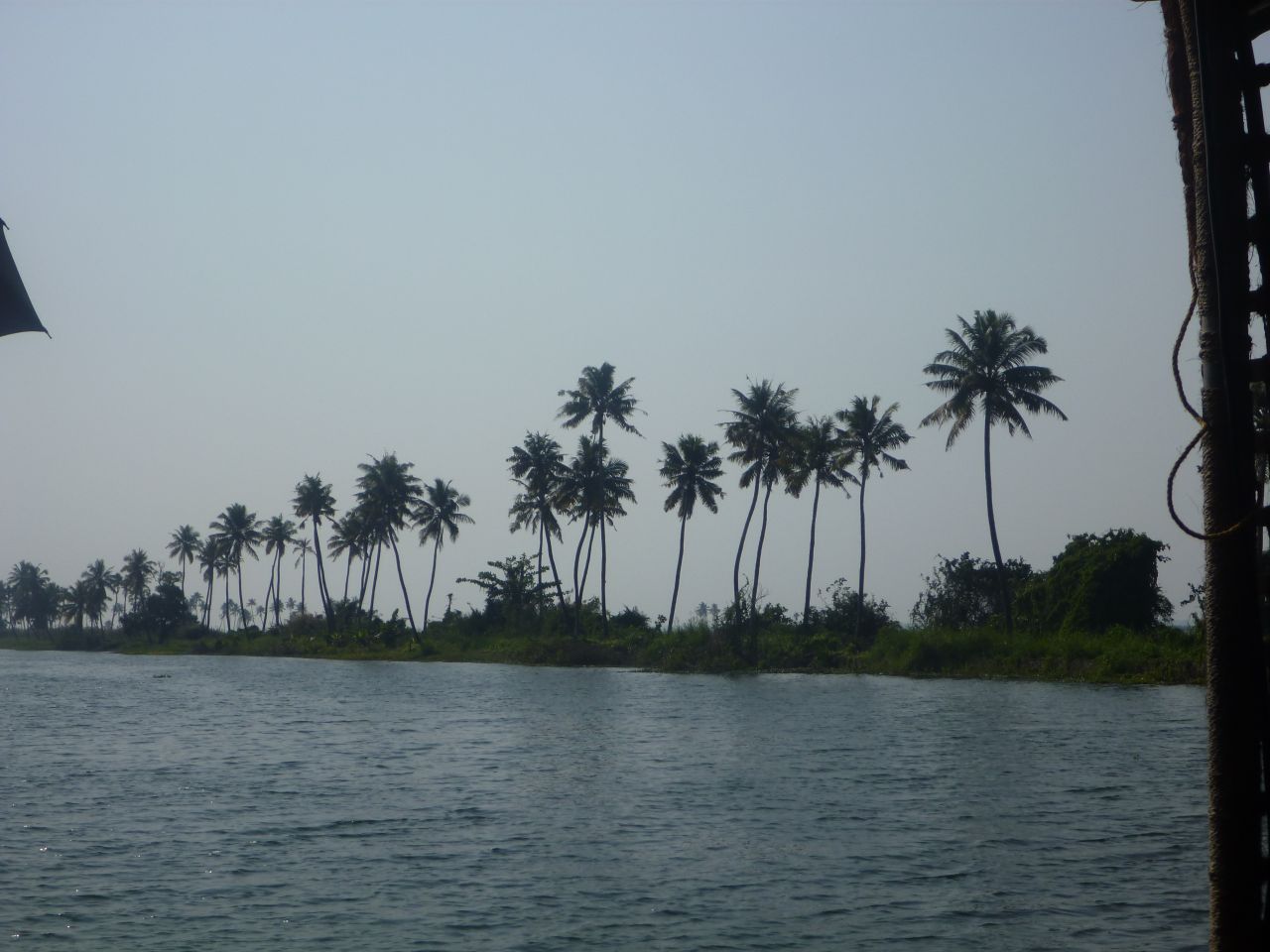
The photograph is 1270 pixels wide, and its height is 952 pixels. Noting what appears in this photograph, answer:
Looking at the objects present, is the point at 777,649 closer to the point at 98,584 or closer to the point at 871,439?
the point at 871,439

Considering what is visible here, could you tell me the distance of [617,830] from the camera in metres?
20.8

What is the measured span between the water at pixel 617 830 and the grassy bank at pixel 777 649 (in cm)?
Answer: 1127

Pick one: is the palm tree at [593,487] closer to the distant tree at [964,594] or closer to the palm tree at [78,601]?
the distant tree at [964,594]

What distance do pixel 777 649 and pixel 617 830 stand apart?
50.6 meters

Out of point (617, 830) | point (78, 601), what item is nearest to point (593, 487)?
point (617, 830)

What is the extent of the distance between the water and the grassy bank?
1127cm

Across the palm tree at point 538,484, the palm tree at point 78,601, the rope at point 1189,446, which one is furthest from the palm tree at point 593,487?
the palm tree at point 78,601

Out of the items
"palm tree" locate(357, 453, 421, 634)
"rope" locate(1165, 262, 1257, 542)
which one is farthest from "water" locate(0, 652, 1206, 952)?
"palm tree" locate(357, 453, 421, 634)

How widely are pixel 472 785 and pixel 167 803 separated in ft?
20.6

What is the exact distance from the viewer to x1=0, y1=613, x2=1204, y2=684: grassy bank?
53.3 metres

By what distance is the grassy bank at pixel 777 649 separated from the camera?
53281mm

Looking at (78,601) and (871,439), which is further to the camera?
(78,601)

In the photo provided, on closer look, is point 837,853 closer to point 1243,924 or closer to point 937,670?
point 1243,924

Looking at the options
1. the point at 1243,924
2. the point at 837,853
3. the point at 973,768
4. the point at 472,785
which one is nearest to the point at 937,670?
the point at 973,768
